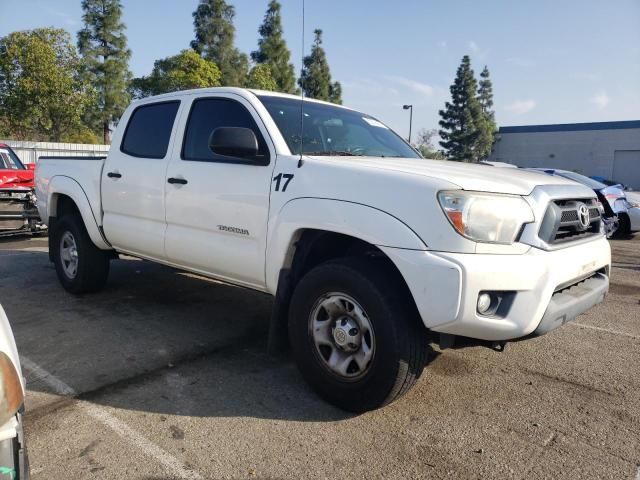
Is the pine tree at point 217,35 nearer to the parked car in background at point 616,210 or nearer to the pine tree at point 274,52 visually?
the pine tree at point 274,52

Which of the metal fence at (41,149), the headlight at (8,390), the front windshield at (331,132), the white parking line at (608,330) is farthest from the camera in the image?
the metal fence at (41,149)

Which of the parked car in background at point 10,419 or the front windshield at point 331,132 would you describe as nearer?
the parked car in background at point 10,419

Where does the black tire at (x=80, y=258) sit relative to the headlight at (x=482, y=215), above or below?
below

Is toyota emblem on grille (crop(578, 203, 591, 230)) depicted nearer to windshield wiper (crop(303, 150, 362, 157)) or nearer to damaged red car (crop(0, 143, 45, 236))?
windshield wiper (crop(303, 150, 362, 157))

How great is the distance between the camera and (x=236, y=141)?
341cm

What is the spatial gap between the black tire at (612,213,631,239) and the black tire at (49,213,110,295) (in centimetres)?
1121

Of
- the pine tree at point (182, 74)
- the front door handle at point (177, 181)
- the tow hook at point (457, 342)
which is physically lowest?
the tow hook at point (457, 342)

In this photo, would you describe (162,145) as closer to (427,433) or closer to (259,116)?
(259,116)

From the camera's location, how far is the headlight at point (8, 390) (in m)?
1.54

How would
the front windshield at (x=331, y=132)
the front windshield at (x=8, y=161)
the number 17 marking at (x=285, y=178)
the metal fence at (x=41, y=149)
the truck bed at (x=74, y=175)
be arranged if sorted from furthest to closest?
the metal fence at (x=41, y=149) < the front windshield at (x=8, y=161) < the truck bed at (x=74, y=175) < the front windshield at (x=331, y=132) < the number 17 marking at (x=285, y=178)

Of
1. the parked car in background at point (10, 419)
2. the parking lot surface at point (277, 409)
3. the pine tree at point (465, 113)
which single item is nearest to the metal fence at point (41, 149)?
the parking lot surface at point (277, 409)

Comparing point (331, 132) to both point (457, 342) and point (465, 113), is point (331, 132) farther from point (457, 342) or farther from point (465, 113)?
point (465, 113)

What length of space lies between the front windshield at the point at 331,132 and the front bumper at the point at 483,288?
126 centimetres

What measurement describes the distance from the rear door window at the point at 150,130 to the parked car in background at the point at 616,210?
9257 mm
